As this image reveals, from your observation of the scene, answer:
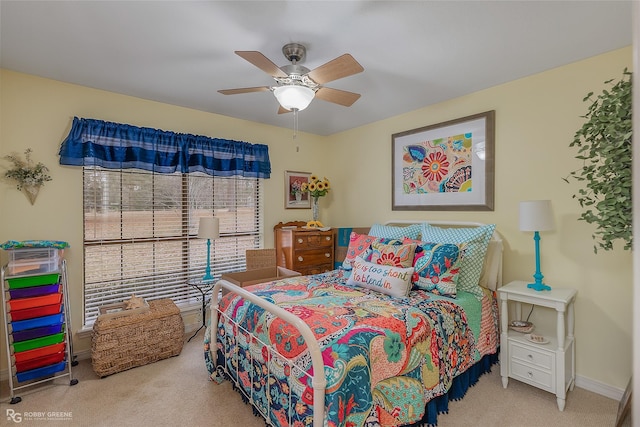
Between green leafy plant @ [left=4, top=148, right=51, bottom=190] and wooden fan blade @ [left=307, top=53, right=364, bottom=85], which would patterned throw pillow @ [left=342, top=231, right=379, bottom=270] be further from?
green leafy plant @ [left=4, top=148, right=51, bottom=190]

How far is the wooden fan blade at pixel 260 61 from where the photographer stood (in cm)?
171

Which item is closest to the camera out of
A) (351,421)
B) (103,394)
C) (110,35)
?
(351,421)

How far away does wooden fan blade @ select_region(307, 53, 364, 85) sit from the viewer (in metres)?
1.77

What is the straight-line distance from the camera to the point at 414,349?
1.84 m

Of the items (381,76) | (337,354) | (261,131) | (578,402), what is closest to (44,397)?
(337,354)

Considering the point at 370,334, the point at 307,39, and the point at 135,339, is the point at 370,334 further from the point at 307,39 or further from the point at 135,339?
the point at 135,339

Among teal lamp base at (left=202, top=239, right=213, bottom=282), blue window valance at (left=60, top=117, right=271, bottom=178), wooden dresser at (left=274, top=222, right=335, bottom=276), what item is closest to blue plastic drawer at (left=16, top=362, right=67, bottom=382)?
teal lamp base at (left=202, top=239, right=213, bottom=282)

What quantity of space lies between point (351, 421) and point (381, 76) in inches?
98.9

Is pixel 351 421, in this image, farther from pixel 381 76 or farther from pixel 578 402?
pixel 381 76

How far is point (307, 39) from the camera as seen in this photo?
2.08 meters

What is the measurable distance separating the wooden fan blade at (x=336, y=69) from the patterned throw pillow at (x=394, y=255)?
4.80 feet

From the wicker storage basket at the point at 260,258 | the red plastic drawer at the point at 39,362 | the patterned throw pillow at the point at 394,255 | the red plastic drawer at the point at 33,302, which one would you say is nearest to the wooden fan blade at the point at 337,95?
the patterned throw pillow at the point at 394,255

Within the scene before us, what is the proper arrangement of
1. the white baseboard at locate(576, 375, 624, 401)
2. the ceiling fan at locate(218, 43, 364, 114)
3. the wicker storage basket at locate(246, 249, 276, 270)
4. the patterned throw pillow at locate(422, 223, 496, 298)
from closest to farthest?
the ceiling fan at locate(218, 43, 364, 114), the white baseboard at locate(576, 375, 624, 401), the patterned throw pillow at locate(422, 223, 496, 298), the wicker storage basket at locate(246, 249, 276, 270)

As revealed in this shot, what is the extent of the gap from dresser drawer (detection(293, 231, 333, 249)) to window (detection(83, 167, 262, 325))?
0.71 meters
